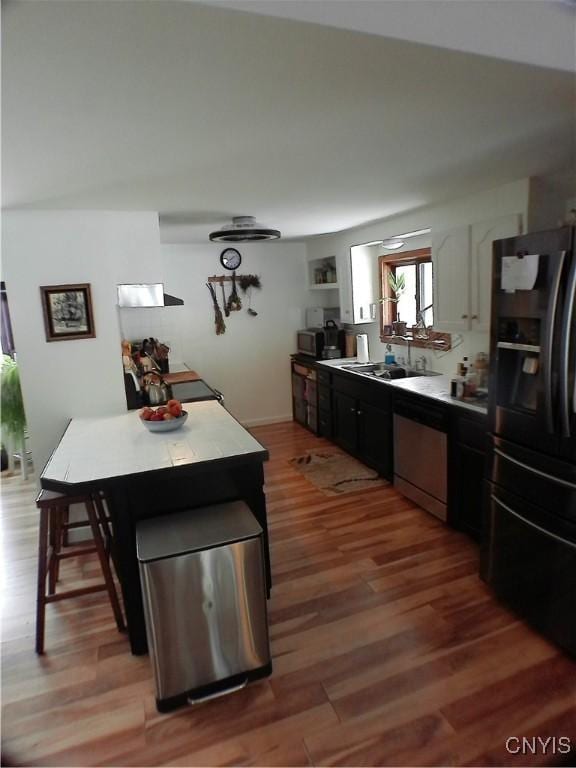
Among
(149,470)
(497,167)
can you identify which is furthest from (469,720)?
(497,167)

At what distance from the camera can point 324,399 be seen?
4887 mm

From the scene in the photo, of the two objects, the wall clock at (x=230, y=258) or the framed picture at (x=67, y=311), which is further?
the wall clock at (x=230, y=258)

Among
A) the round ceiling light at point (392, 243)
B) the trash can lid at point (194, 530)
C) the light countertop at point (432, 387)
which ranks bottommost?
the trash can lid at point (194, 530)

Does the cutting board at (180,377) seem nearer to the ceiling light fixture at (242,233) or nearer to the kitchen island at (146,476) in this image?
the ceiling light fixture at (242,233)

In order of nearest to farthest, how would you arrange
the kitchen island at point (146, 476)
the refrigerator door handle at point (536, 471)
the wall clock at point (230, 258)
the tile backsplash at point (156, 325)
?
1. the refrigerator door handle at point (536, 471)
2. the kitchen island at point (146, 476)
3. the tile backsplash at point (156, 325)
4. the wall clock at point (230, 258)

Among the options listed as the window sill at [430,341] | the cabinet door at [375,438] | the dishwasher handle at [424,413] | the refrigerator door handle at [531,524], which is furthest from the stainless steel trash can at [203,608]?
the window sill at [430,341]

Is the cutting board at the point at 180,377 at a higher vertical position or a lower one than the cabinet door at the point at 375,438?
higher

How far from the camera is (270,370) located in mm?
5789

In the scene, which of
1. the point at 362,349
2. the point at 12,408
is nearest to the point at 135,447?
the point at 12,408

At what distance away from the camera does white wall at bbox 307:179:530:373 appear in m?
2.90

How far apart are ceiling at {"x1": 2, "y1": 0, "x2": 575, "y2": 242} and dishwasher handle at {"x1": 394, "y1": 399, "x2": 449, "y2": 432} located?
146 cm

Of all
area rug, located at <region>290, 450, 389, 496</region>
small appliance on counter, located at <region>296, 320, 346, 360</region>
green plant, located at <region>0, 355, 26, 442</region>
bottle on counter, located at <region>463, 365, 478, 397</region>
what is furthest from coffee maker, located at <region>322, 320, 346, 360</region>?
green plant, located at <region>0, 355, 26, 442</region>

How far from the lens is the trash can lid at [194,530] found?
6.00 feet

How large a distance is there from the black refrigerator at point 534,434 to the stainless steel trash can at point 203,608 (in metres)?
1.25
